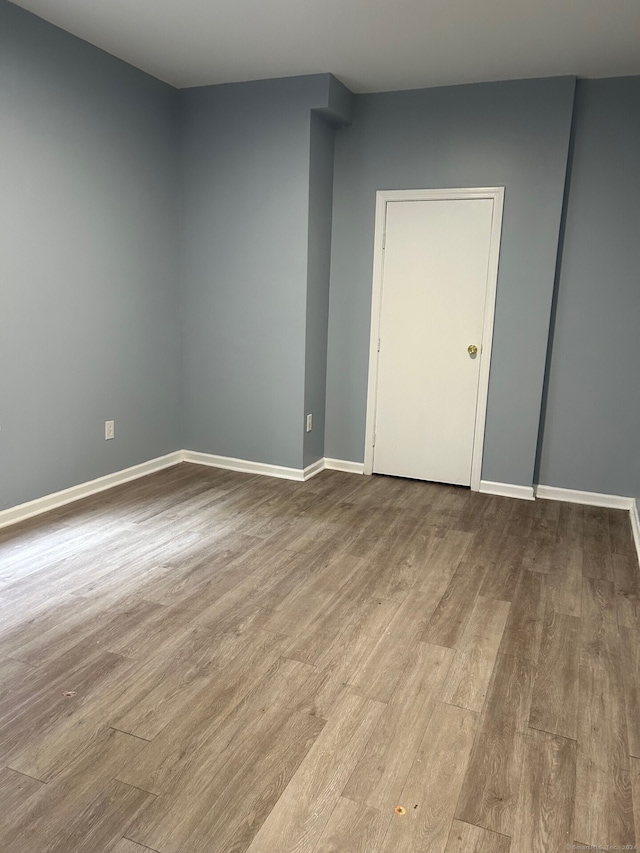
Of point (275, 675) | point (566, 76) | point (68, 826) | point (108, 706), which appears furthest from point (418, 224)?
point (68, 826)

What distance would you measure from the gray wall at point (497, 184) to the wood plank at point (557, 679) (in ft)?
5.71

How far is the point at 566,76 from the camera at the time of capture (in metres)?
3.73

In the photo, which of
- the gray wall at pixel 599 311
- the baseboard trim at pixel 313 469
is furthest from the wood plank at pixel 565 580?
the baseboard trim at pixel 313 469

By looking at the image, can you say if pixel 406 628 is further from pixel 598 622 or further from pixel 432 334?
pixel 432 334

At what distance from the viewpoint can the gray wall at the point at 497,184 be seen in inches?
153

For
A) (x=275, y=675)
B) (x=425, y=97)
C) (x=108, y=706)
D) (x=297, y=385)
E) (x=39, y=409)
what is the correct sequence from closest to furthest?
(x=108, y=706)
(x=275, y=675)
(x=39, y=409)
(x=425, y=97)
(x=297, y=385)

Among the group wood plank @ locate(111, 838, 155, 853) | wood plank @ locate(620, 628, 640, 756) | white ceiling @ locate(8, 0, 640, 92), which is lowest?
wood plank @ locate(111, 838, 155, 853)

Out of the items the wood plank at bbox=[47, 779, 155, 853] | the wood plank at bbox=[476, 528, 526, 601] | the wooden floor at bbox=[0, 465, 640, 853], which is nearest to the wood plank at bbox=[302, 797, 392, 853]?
the wooden floor at bbox=[0, 465, 640, 853]

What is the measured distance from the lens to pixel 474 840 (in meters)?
1.55

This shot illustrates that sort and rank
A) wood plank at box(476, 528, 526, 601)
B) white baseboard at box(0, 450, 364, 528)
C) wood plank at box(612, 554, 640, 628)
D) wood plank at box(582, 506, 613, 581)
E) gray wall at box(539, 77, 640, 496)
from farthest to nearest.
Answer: gray wall at box(539, 77, 640, 496) < white baseboard at box(0, 450, 364, 528) < wood plank at box(582, 506, 613, 581) < wood plank at box(476, 528, 526, 601) < wood plank at box(612, 554, 640, 628)

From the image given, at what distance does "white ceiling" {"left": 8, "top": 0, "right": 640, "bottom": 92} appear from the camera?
2977 millimetres

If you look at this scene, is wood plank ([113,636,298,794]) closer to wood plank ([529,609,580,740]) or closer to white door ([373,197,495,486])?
wood plank ([529,609,580,740])

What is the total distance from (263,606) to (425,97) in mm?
3319

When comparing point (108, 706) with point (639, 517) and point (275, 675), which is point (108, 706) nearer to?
point (275, 675)
